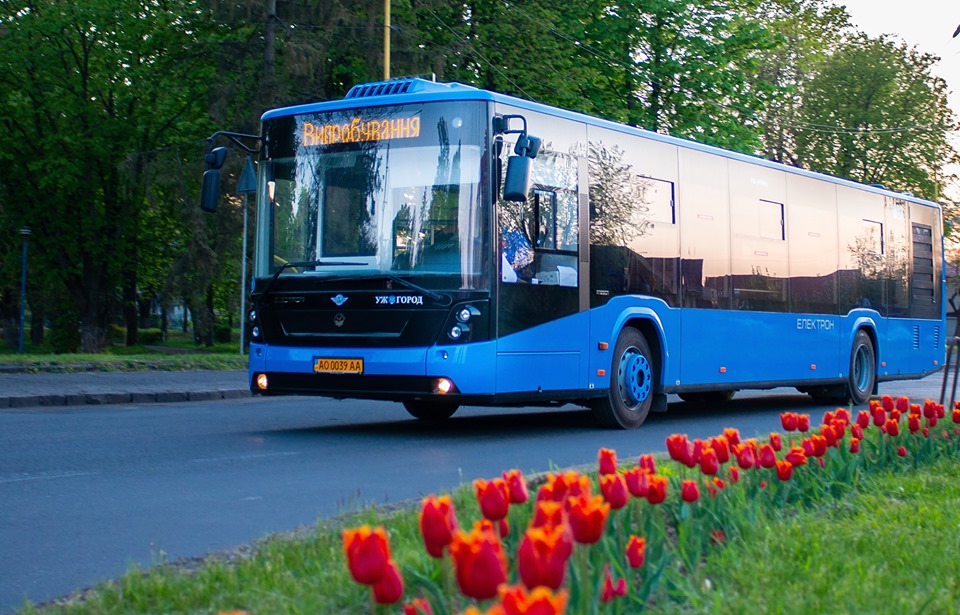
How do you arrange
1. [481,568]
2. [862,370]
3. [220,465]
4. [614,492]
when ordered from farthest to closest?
[862,370], [220,465], [614,492], [481,568]

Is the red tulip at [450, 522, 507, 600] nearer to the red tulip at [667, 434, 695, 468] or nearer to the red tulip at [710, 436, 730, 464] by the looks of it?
the red tulip at [667, 434, 695, 468]

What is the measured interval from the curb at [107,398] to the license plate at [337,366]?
6557 mm

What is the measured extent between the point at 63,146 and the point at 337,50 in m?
13.7

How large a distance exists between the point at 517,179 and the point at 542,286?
1456mm

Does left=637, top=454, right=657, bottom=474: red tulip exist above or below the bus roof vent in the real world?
below

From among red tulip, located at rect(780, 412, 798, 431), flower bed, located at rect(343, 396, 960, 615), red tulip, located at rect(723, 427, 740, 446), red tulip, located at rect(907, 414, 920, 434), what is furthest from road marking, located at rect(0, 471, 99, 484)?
red tulip, located at rect(907, 414, 920, 434)

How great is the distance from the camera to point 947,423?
9836 mm

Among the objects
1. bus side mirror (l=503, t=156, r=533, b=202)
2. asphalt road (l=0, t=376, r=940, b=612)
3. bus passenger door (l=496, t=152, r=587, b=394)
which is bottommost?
asphalt road (l=0, t=376, r=940, b=612)

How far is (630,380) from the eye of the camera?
1378 centimetres

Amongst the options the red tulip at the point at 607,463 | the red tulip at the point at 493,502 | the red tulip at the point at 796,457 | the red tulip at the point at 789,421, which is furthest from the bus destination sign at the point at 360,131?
the red tulip at the point at 493,502

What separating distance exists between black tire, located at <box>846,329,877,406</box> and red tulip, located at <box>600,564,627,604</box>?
647 inches

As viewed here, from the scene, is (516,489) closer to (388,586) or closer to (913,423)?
(388,586)

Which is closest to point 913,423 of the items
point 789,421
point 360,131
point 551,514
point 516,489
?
point 789,421

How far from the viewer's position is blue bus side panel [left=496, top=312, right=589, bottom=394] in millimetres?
11906
